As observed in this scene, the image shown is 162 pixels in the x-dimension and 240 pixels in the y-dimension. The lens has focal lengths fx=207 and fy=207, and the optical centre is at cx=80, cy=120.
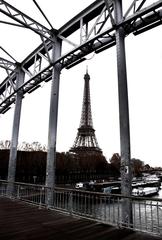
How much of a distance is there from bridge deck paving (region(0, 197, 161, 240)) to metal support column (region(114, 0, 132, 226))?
734mm

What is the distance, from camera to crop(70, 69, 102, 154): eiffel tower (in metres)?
65.7

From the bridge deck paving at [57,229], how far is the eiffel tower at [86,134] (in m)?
59.7

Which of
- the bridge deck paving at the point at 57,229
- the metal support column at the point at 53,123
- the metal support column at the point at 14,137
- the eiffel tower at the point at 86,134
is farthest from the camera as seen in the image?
the eiffel tower at the point at 86,134

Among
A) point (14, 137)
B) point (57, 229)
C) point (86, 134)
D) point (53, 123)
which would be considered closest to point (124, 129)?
point (57, 229)

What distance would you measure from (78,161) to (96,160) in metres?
8.76

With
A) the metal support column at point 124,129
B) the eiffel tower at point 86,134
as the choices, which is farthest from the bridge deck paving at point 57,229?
the eiffel tower at point 86,134

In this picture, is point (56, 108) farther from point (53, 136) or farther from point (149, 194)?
point (149, 194)

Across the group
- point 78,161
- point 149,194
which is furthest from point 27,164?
point 149,194

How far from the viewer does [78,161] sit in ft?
178

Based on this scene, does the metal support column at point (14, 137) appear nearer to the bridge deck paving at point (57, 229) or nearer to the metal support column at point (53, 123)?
the metal support column at point (53, 123)

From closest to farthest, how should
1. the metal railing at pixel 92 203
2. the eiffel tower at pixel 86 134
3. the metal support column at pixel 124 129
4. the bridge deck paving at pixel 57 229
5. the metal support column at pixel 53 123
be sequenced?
the bridge deck paving at pixel 57 229 < the metal railing at pixel 92 203 < the metal support column at pixel 124 129 < the metal support column at pixel 53 123 < the eiffel tower at pixel 86 134

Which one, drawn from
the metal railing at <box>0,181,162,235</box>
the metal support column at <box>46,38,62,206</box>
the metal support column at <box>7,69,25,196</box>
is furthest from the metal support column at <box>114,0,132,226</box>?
the metal support column at <box>7,69,25,196</box>

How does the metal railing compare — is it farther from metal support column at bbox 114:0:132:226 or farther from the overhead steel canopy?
the overhead steel canopy

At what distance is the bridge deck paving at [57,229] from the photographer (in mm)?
4242
